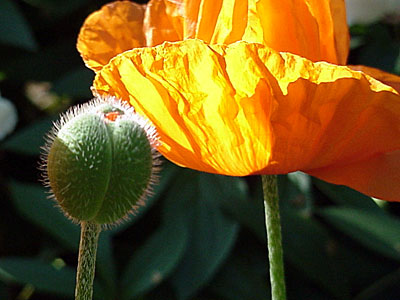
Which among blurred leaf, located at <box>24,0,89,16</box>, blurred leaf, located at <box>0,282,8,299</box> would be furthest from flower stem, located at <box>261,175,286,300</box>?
blurred leaf, located at <box>24,0,89,16</box>

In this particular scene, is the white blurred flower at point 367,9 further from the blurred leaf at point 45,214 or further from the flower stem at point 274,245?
the flower stem at point 274,245

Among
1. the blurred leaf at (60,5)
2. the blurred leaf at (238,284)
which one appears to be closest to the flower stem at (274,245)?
the blurred leaf at (238,284)

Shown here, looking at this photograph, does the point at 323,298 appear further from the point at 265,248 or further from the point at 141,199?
the point at 141,199

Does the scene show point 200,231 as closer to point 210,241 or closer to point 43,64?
point 210,241

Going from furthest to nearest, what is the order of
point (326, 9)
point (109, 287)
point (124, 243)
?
point (124, 243), point (109, 287), point (326, 9)

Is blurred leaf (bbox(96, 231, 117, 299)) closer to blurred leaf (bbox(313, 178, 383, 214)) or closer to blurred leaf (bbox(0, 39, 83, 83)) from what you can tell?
blurred leaf (bbox(313, 178, 383, 214))

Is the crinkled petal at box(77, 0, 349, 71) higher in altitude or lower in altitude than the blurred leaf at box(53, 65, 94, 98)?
higher

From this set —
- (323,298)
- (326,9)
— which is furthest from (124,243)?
(326,9)
